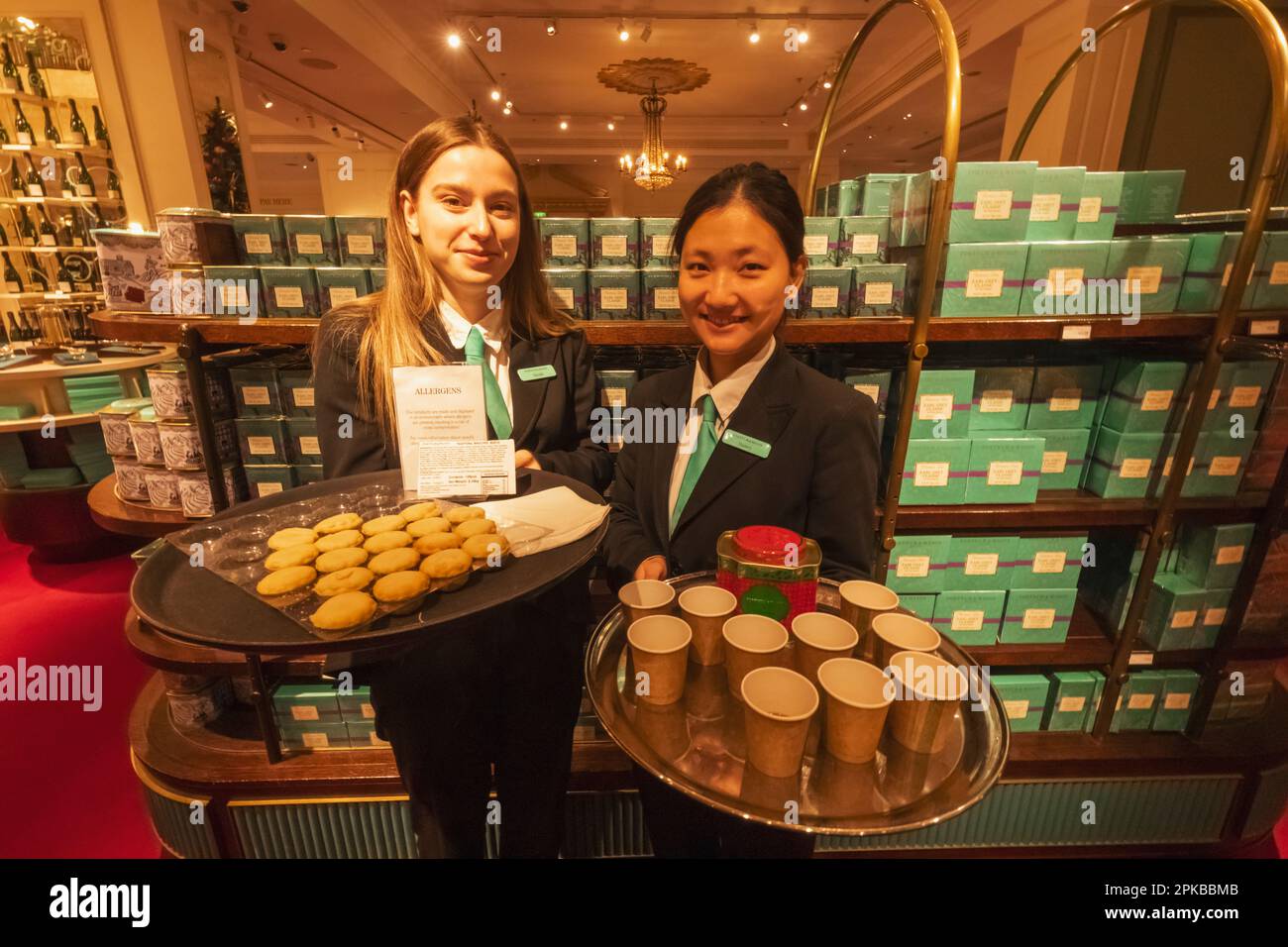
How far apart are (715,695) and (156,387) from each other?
6.01 ft

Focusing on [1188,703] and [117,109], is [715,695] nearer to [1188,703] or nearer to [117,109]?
[1188,703]

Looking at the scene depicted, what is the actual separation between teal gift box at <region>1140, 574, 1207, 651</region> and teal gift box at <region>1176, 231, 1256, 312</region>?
847 millimetres

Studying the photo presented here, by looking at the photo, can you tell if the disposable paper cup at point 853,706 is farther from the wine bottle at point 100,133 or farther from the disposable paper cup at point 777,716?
the wine bottle at point 100,133

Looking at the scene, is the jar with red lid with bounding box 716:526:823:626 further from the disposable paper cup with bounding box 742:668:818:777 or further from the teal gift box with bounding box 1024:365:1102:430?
the teal gift box with bounding box 1024:365:1102:430

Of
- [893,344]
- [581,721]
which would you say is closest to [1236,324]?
[893,344]

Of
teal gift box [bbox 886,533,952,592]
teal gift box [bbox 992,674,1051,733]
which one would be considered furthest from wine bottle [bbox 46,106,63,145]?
teal gift box [bbox 992,674,1051,733]

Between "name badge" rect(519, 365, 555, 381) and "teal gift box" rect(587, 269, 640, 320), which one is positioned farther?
"teal gift box" rect(587, 269, 640, 320)

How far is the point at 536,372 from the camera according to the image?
57.1 inches

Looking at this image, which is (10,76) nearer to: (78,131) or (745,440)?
(78,131)

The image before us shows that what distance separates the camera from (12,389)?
11.8ft

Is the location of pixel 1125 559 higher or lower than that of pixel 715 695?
lower

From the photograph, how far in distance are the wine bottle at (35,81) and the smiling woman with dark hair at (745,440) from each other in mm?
6789

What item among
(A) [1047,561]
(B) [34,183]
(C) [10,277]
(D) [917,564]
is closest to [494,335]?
(D) [917,564]

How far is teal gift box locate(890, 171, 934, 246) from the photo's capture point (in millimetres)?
1588
